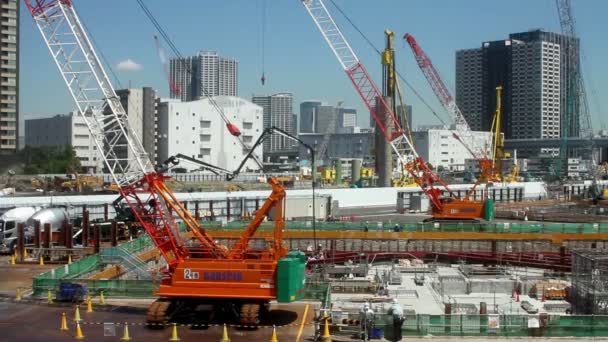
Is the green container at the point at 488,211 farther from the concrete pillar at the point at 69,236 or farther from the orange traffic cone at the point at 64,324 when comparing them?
the orange traffic cone at the point at 64,324

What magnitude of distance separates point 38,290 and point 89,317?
155 inches

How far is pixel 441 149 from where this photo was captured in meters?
173

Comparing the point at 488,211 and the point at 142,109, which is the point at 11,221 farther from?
the point at 142,109

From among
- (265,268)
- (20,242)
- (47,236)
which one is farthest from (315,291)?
(47,236)

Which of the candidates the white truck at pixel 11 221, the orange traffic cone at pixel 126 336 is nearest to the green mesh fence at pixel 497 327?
the orange traffic cone at pixel 126 336

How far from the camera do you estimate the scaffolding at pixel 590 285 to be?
23.6m

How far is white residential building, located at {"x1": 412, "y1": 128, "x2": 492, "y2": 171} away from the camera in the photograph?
554 ft

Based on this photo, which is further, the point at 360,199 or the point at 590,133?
the point at 590,133

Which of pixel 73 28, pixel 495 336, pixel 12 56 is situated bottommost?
pixel 495 336

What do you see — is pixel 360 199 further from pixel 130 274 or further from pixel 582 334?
pixel 582 334

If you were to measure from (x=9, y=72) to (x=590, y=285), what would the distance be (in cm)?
10085

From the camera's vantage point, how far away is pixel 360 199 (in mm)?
69688

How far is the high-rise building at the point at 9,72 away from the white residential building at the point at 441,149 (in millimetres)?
85342

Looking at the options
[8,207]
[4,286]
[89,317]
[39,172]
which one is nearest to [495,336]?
[89,317]
